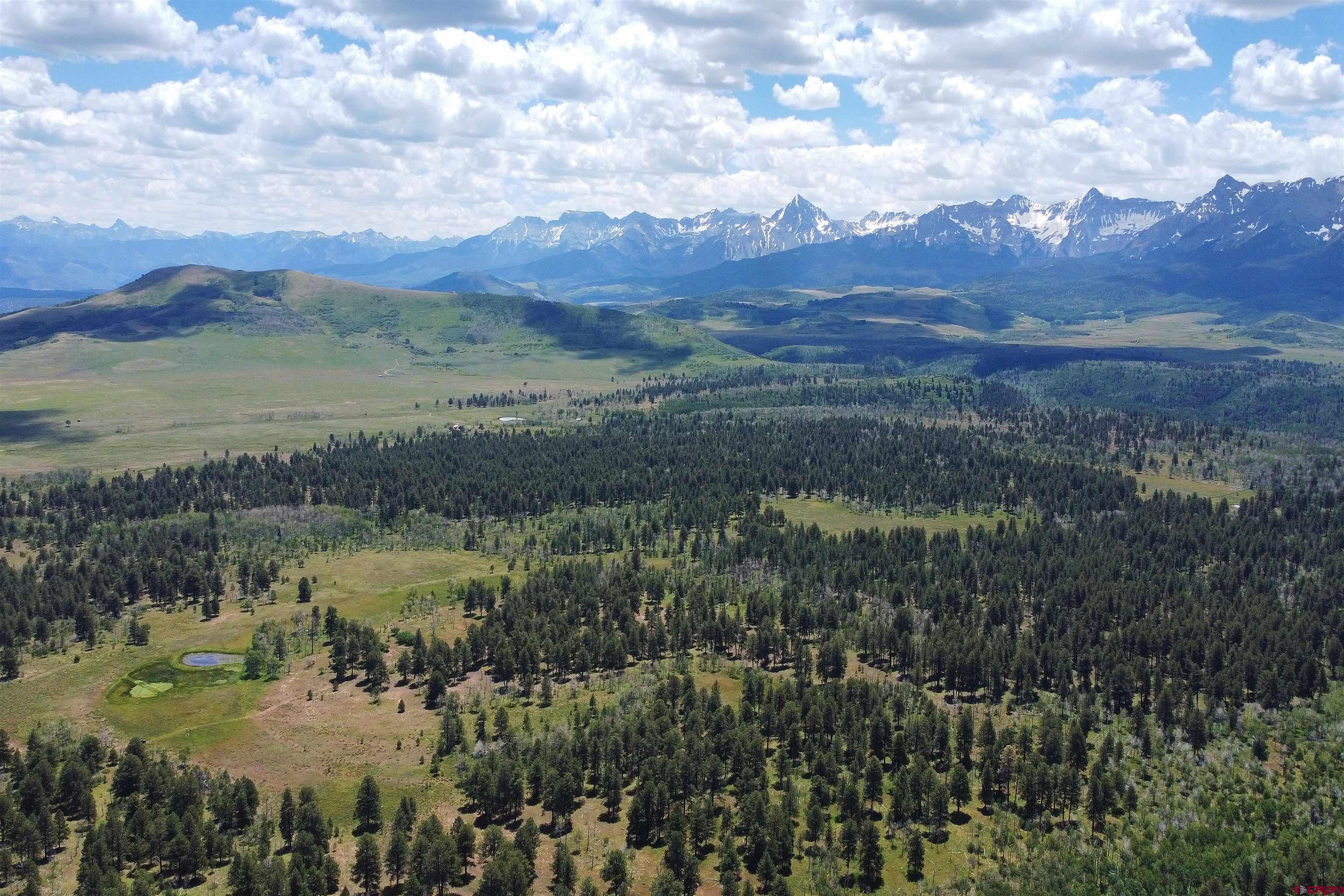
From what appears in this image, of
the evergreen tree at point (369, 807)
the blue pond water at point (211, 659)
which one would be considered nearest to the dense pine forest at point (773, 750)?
the evergreen tree at point (369, 807)

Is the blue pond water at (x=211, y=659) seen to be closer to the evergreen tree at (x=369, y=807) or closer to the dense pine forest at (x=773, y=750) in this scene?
the dense pine forest at (x=773, y=750)

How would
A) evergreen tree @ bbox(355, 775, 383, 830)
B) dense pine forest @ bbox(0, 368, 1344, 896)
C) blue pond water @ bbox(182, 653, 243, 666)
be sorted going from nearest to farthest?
1. dense pine forest @ bbox(0, 368, 1344, 896)
2. evergreen tree @ bbox(355, 775, 383, 830)
3. blue pond water @ bbox(182, 653, 243, 666)

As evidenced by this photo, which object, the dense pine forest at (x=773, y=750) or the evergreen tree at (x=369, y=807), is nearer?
the dense pine forest at (x=773, y=750)

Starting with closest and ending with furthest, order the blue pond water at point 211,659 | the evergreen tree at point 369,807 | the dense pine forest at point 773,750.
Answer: the dense pine forest at point 773,750 → the evergreen tree at point 369,807 → the blue pond water at point 211,659

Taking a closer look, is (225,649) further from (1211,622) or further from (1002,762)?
(1211,622)

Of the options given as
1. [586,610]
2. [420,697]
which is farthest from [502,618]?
[420,697]

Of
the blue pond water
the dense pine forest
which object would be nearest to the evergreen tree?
the dense pine forest

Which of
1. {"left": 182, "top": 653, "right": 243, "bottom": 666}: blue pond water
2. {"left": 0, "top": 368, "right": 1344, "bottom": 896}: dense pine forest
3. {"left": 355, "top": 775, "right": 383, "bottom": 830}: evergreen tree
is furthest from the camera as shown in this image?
{"left": 182, "top": 653, "right": 243, "bottom": 666}: blue pond water

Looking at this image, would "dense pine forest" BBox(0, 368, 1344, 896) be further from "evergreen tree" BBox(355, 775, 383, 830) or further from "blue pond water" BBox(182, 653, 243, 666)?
"blue pond water" BBox(182, 653, 243, 666)

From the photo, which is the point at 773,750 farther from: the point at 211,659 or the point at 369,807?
the point at 211,659
